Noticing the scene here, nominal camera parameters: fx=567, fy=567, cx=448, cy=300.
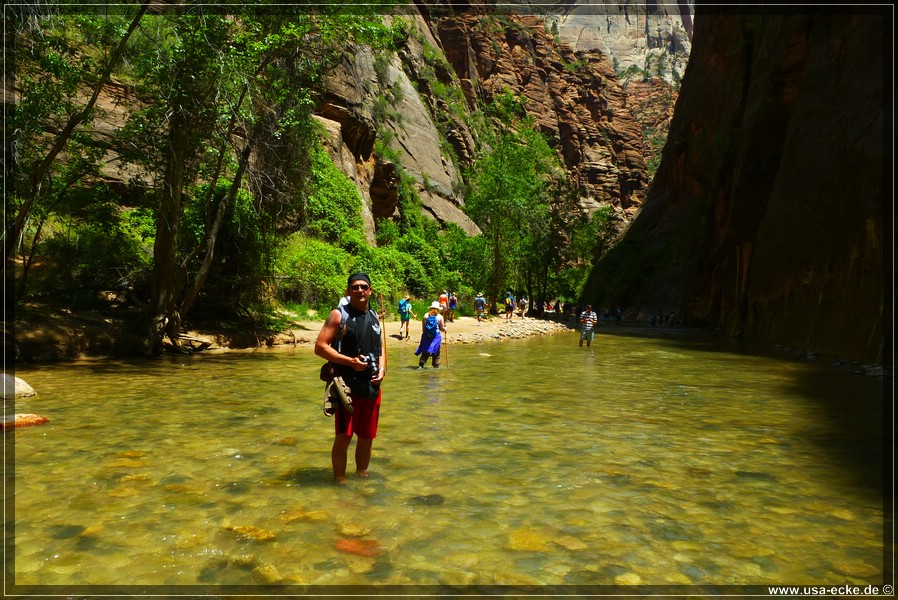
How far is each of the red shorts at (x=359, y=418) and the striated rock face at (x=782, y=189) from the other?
42.7ft

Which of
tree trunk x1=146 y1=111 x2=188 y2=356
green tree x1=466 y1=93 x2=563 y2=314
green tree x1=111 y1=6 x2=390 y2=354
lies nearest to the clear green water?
tree trunk x1=146 y1=111 x2=188 y2=356

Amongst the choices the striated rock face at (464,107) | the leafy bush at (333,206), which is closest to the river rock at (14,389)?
the striated rock face at (464,107)

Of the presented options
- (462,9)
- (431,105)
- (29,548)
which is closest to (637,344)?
(29,548)

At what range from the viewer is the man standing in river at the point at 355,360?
5004 millimetres

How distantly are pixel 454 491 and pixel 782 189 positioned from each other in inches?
854

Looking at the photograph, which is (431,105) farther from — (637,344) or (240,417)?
(240,417)

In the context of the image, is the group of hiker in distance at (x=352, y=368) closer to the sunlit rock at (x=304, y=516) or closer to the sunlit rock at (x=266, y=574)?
the sunlit rock at (x=304, y=516)

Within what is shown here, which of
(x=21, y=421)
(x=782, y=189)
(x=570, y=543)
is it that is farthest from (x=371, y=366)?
(x=782, y=189)

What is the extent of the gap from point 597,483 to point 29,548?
4426 mm

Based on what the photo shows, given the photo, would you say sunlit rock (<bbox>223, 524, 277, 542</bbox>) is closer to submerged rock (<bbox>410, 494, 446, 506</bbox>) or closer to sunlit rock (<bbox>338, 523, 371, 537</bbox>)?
sunlit rock (<bbox>338, 523, 371, 537</bbox>)

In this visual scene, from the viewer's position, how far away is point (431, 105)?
203 ft

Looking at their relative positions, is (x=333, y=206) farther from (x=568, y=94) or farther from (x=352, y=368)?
(x=568, y=94)

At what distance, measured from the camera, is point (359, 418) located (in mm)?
5195

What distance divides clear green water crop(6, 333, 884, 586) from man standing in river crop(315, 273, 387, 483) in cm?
48
